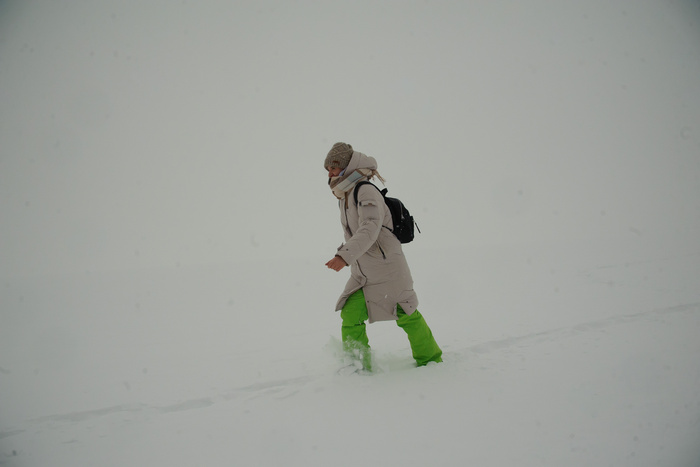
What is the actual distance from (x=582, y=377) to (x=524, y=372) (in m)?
0.38

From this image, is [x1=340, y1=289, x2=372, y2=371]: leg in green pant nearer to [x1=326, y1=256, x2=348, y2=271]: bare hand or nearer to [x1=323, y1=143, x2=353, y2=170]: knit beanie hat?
[x1=326, y1=256, x2=348, y2=271]: bare hand

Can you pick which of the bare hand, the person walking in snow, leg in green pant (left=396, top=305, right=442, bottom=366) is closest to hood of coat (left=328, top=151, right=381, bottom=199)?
the person walking in snow

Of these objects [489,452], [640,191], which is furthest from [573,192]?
[489,452]

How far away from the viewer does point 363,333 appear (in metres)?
2.94

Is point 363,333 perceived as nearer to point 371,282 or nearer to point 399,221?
point 371,282

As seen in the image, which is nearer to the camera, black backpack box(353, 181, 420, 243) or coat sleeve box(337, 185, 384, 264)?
coat sleeve box(337, 185, 384, 264)

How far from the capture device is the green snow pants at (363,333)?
113 inches

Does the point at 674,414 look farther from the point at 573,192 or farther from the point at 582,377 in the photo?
the point at 573,192

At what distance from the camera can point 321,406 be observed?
2.41 m

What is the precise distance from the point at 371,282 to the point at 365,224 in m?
0.50

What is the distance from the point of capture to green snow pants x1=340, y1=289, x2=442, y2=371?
113 inches

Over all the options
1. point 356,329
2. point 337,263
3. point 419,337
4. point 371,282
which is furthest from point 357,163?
point 419,337

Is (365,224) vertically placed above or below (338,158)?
below

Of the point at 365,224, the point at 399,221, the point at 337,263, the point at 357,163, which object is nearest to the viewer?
the point at 337,263
